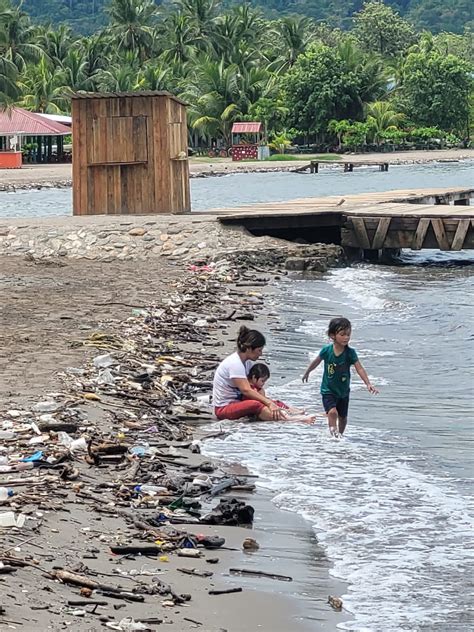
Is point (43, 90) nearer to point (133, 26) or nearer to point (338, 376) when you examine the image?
point (133, 26)

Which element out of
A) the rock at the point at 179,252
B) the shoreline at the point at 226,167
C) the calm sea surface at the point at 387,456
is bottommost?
the calm sea surface at the point at 387,456

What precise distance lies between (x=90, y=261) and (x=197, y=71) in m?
66.5

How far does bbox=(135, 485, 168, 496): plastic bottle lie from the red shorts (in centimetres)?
255

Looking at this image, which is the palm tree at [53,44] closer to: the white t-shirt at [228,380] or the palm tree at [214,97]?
the palm tree at [214,97]

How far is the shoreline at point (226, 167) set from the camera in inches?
2430

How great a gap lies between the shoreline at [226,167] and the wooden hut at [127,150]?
108 feet

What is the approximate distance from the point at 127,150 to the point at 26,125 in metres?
47.9

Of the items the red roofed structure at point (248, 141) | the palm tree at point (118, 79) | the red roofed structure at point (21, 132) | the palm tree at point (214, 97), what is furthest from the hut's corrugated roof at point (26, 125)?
the red roofed structure at point (248, 141)

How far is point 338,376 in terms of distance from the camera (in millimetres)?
9922

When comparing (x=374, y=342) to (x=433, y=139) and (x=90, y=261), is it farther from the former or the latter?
(x=433, y=139)

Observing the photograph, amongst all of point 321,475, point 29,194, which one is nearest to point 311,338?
point 321,475

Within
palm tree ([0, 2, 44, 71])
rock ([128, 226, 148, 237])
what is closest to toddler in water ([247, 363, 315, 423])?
rock ([128, 226, 148, 237])

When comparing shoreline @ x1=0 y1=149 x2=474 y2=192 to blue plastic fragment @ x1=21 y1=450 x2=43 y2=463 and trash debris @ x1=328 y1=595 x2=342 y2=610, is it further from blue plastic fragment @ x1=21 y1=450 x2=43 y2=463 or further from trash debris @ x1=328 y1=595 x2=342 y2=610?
trash debris @ x1=328 y1=595 x2=342 y2=610

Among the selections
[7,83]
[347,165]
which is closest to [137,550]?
[7,83]
